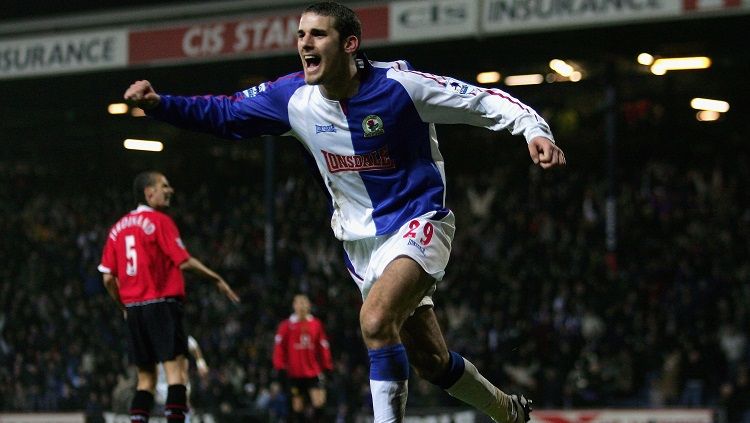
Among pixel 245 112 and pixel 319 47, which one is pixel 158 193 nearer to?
pixel 245 112

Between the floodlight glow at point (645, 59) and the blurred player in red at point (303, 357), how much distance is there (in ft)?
26.0

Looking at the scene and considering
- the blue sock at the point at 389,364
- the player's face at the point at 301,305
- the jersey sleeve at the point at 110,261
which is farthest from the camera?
the player's face at the point at 301,305

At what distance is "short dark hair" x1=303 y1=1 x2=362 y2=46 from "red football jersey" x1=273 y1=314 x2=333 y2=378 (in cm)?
918

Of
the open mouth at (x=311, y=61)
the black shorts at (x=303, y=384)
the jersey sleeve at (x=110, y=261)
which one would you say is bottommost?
the black shorts at (x=303, y=384)

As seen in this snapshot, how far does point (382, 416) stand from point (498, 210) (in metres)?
15.2

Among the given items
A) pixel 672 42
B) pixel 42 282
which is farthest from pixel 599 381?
pixel 42 282

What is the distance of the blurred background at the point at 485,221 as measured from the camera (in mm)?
15656

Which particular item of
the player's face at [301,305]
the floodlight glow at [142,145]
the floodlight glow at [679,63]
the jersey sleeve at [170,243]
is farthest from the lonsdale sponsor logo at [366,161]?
the floodlight glow at [142,145]

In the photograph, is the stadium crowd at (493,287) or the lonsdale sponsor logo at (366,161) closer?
the lonsdale sponsor logo at (366,161)

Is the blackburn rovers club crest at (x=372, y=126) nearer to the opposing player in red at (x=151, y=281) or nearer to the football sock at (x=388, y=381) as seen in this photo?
the football sock at (x=388, y=381)

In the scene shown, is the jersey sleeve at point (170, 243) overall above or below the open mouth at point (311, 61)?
below

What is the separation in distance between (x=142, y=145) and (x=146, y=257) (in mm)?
20061

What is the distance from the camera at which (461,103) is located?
523 centimetres

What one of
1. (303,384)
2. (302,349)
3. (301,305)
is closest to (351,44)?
(301,305)
